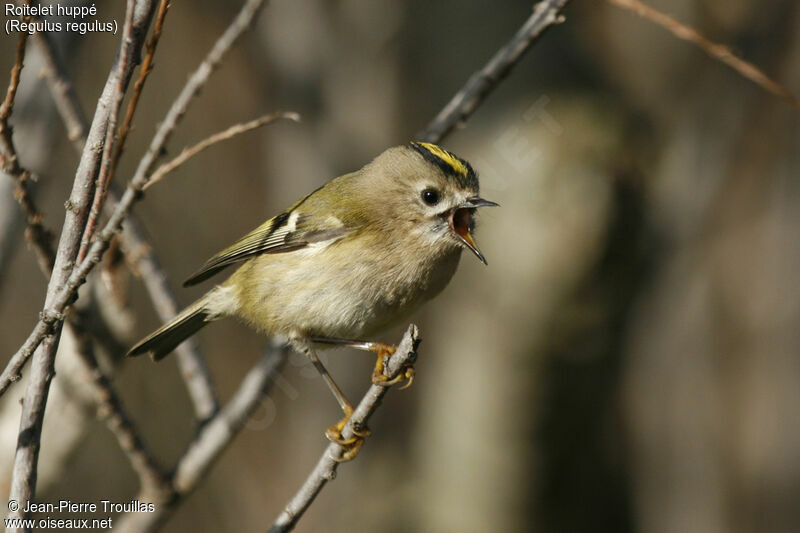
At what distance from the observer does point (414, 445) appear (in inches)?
220

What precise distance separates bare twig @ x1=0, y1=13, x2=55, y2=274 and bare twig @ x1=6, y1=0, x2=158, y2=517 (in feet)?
0.53

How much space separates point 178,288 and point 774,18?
4.40 meters

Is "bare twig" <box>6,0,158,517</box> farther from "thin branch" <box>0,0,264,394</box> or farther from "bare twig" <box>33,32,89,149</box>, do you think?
"bare twig" <box>33,32,89,149</box>

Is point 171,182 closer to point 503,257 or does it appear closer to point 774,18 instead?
point 503,257

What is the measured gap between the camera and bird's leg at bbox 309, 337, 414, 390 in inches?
74.5

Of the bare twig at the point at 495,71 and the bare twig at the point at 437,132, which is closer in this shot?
the bare twig at the point at 437,132

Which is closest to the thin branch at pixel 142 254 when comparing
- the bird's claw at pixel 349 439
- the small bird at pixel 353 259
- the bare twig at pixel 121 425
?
the small bird at pixel 353 259

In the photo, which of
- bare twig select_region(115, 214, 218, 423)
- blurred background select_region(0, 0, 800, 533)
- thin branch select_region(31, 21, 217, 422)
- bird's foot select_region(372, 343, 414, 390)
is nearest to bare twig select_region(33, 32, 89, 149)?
thin branch select_region(31, 21, 217, 422)

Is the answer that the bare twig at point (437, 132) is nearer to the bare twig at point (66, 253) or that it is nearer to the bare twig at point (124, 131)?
the bare twig at point (66, 253)

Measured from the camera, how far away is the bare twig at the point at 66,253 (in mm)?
1429

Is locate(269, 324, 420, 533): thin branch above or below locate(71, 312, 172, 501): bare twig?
above

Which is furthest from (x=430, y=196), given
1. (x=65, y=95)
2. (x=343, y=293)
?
(x=65, y=95)

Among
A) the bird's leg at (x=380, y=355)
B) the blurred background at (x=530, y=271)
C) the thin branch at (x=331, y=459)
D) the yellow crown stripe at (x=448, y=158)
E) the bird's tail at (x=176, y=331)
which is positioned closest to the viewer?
the thin branch at (x=331, y=459)

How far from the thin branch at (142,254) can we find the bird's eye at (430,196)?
0.87 meters
